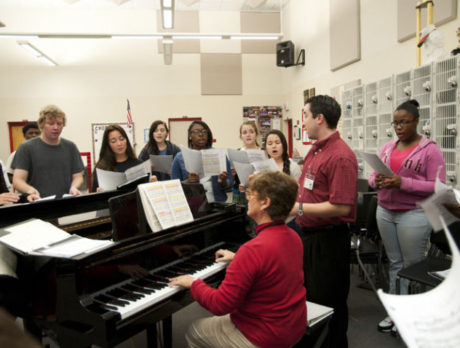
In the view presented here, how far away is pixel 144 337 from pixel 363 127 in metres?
3.64

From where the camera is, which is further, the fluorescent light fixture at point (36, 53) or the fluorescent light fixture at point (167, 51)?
the fluorescent light fixture at point (167, 51)

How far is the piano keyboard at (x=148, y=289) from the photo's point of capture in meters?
1.45

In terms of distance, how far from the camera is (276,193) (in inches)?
58.4

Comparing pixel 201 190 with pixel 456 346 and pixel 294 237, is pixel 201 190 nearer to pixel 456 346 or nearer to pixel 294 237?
pixel 294 237

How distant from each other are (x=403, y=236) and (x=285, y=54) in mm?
6530

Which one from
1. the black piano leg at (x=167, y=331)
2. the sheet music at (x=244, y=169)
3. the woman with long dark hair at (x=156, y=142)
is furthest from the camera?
the woman with long dark hair at (x=156, y=142)

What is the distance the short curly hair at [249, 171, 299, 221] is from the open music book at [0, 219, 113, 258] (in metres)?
0.72

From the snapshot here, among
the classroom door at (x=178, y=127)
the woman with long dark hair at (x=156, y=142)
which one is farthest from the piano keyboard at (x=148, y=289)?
the classroom door at (x=178, y=127)

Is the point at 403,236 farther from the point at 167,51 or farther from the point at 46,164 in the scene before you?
the point at 167,51

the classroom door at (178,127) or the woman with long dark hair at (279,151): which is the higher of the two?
the classroom door at (178,127)

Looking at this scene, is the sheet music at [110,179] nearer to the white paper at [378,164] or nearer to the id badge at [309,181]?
the id badge at [309,181]

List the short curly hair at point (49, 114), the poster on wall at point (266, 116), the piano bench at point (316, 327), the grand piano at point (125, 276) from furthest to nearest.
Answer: the poster on wall at point (266, 116) < the short curly hair at point (49, 114) < the piano bench at point (316, 327) < the grand piano at point (125, 276)

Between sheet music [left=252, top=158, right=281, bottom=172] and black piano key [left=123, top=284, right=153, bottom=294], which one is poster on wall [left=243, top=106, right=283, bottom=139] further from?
black piano key [left=123, top=284, right=153, bottom=294]

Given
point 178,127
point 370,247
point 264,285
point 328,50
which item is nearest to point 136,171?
point 264,285
